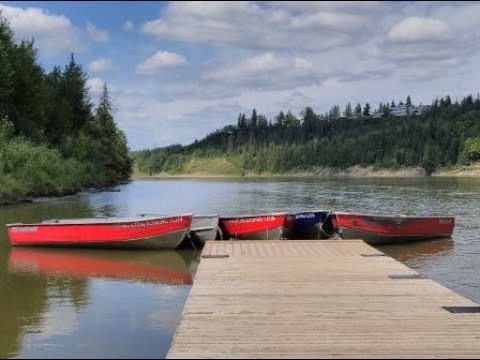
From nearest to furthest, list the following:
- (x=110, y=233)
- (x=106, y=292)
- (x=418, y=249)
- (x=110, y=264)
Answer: (x=106, y=292)
(x=110, y=264)
(x=110, y=233)
(x=418, y=249)

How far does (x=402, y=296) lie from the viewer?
1046cm

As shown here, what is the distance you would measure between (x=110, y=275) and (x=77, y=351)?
270 inches

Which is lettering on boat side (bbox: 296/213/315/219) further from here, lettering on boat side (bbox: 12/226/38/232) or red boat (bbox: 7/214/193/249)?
lettering on boat side (bbox: 12/226/38/232)

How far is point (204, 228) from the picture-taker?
20391 mm

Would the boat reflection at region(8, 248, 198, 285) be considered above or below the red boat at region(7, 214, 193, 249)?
below

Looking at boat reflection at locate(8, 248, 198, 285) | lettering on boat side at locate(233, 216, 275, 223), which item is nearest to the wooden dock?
boat reflection at locate(8, 248, 198, 285)

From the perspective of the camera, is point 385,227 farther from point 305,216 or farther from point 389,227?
point 305,216

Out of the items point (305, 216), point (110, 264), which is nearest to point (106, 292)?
point (110, 264)

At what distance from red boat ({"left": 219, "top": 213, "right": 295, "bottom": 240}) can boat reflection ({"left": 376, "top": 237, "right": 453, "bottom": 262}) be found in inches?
142

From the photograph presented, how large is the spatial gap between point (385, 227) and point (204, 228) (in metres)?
6.59

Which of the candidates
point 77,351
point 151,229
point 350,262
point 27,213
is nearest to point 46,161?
point 27,213

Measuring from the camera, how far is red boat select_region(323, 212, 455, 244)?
21.0 m

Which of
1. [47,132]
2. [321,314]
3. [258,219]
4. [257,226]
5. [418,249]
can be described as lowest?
[418,249]

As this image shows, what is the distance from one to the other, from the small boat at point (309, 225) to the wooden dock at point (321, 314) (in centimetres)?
605
